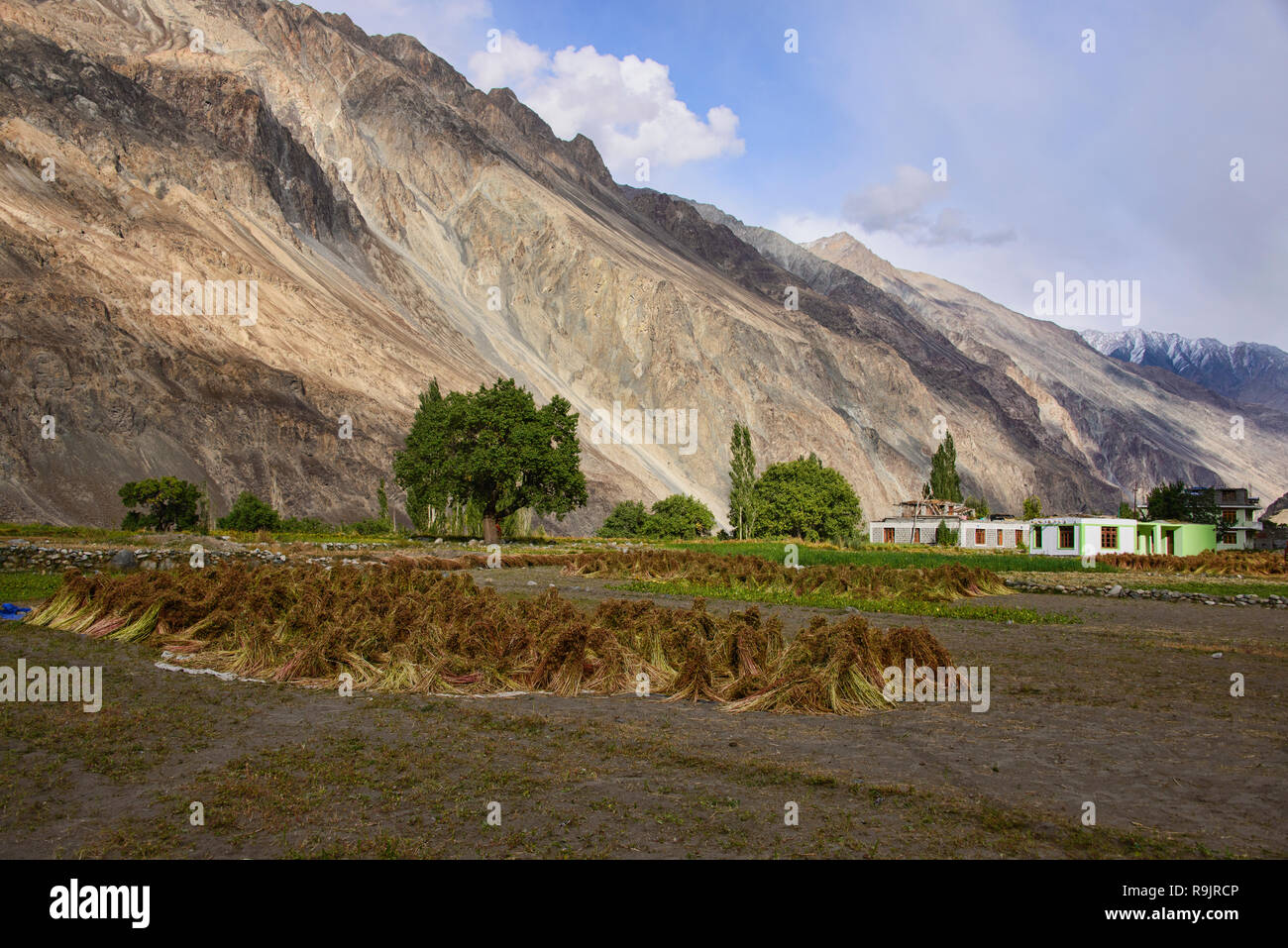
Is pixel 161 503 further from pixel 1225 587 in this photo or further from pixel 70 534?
pixel 1225 587

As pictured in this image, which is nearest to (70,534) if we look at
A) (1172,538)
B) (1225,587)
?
(1225,587)

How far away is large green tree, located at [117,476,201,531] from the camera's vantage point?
166 feet

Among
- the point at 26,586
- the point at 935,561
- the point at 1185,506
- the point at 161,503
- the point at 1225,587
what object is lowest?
the point at 1225,587

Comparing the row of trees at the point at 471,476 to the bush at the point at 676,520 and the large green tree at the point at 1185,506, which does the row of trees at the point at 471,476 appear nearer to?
the bush at the point at 676,520

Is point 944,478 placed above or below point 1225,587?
above

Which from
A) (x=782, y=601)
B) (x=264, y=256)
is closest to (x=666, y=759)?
(x=782, y=601)

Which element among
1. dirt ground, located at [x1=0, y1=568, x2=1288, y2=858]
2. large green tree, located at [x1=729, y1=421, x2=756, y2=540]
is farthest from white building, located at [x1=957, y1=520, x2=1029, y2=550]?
dirt ground, located at [x1=0, y1=568, x2=1288, y2=858]

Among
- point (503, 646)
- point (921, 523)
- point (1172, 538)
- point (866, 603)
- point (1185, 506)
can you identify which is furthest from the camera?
point (1185, 506)

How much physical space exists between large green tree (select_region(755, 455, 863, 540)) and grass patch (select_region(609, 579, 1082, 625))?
42.5m

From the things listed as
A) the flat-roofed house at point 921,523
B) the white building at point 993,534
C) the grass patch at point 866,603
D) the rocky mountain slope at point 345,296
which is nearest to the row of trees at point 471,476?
the rocky mountain slope at point 345,296

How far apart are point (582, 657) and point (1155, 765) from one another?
6977 millimetres

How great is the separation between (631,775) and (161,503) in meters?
51.7

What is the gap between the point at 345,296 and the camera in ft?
321
